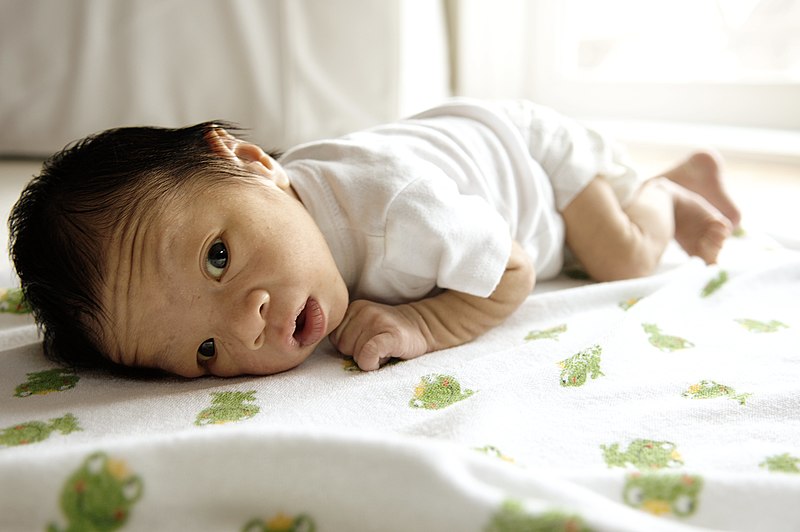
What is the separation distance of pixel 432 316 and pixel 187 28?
1.11m

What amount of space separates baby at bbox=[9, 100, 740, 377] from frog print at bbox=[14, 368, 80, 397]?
0.07 ft

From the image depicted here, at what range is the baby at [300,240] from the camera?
80 centimetres

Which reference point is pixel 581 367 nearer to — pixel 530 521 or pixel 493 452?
pixel 493 452

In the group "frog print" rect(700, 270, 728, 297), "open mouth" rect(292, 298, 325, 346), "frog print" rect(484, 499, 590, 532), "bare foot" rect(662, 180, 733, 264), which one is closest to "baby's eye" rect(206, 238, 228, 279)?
"open mouth" rect(292, 298, 325, 346)

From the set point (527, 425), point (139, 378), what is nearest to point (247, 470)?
point (527, 425)

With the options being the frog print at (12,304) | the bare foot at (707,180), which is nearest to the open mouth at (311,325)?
the frog print at (12,304)

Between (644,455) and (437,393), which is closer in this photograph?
(644,455)

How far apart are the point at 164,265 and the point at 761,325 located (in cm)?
73

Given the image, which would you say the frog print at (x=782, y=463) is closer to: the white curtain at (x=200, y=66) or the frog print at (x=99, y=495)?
the frog print at (x=99, y=495)

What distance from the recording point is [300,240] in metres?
0.87

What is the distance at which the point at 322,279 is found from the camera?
878 millimetres

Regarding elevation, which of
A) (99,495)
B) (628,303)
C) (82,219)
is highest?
(82,219)

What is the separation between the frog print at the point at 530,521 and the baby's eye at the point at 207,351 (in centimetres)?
46

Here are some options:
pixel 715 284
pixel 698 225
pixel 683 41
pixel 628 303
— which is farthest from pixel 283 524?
pixel 683 41
